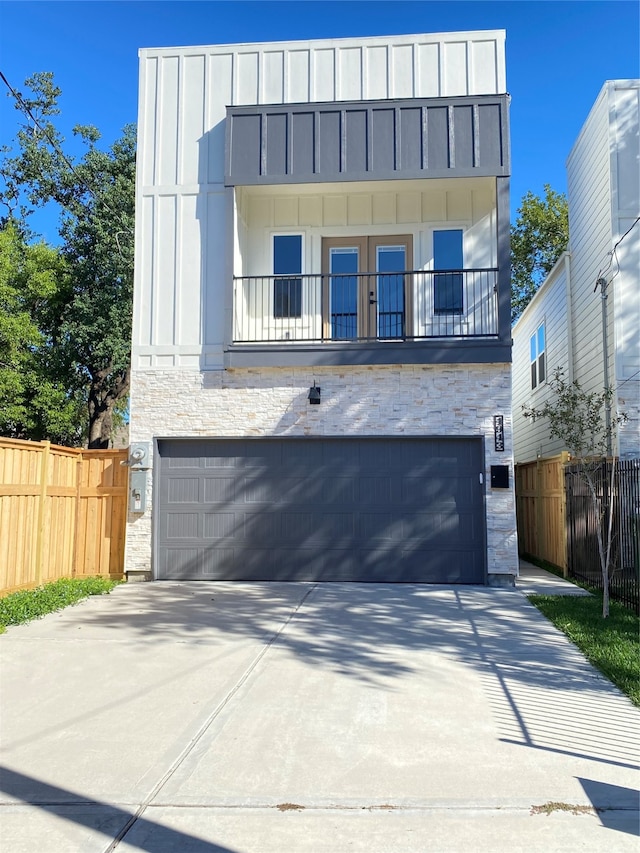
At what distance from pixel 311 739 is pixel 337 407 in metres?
7.18

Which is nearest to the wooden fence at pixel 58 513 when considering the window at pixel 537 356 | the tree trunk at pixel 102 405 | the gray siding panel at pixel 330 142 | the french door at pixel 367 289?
the french door at pixel 367 289

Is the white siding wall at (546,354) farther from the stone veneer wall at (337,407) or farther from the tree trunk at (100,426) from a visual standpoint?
the tree trunk at (100,426)

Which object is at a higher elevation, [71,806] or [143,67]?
[143,67]

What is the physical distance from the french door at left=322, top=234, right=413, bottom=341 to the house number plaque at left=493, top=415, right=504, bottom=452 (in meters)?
2.25

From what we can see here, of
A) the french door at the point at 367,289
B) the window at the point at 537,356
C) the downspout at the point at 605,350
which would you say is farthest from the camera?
the window at the point at 537,356

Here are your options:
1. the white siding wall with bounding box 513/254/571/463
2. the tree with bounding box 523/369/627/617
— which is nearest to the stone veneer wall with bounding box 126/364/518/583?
the tree with bounding box 523/369/627/617

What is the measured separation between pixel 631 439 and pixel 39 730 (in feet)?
32.9

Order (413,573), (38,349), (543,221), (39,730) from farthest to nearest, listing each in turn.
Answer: (543,221)
(38,349)
(413,573)
(39,730)

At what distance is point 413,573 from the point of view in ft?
36.6

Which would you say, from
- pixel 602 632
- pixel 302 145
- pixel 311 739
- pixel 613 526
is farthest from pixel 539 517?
pixel 311 739

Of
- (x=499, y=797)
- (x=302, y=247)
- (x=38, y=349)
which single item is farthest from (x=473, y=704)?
(x=38, y=349)

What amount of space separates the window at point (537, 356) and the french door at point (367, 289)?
6564 mm

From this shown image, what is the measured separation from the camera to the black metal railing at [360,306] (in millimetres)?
12156

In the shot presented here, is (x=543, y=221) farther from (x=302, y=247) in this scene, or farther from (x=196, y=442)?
(x=196, y=442)
